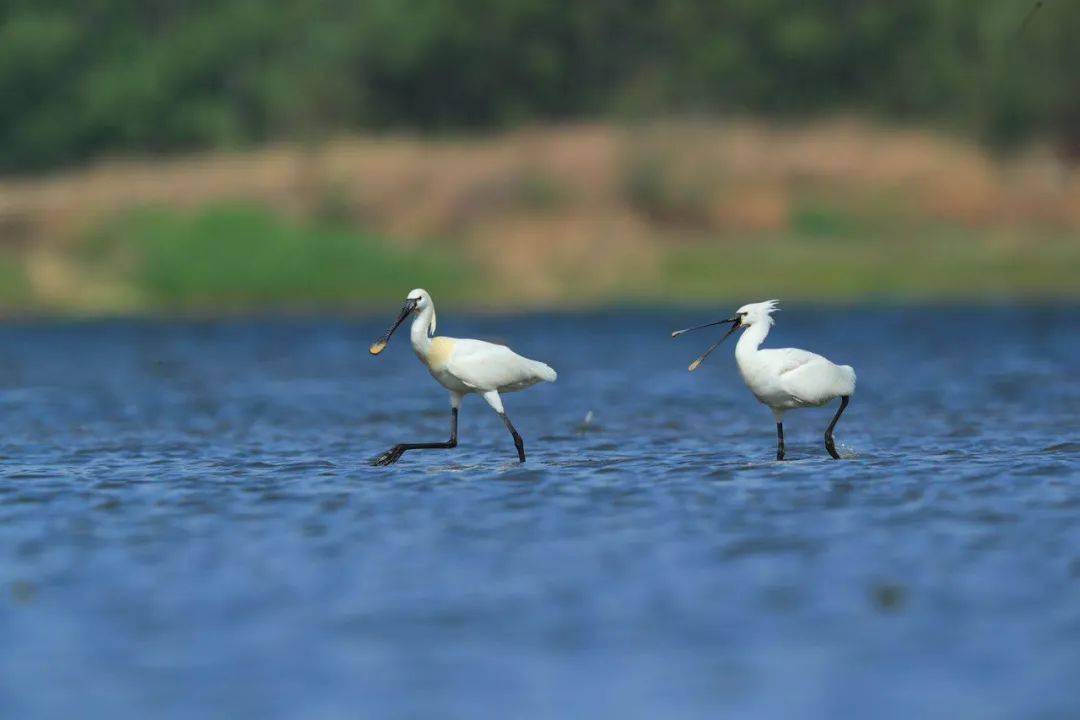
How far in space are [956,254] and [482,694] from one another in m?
40.7

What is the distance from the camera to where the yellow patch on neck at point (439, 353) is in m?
16.7

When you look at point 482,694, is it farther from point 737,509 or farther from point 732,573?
point 737,509

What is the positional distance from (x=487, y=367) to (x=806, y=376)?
2.55 metres

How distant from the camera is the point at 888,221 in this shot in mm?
49656

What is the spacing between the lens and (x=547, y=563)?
12164 millimetres

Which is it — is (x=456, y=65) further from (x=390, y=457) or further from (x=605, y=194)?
(x=390, y=457)

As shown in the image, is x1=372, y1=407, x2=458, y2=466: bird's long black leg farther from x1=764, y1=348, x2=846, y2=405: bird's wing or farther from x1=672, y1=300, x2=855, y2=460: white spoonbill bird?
x1=764, y1=348, x2=846, y2=405: bird's wing

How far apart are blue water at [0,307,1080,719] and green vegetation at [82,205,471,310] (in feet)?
75.2

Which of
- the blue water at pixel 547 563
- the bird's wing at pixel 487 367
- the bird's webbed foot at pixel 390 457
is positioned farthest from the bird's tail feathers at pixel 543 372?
the bird's webbed foot at pixel 390 457

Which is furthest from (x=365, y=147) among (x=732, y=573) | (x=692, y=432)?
(x=732, y=573)

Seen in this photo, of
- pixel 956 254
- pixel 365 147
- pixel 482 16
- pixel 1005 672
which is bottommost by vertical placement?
pixel 1005 672

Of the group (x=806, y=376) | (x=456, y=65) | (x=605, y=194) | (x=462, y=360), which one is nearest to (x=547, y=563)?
(x=806, y=376)

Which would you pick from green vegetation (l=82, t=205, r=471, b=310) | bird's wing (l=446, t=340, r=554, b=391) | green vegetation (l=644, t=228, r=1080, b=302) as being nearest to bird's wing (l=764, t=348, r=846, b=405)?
bird's wing (l=446, t=340, r=554, b=391)

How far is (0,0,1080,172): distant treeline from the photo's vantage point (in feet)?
189
